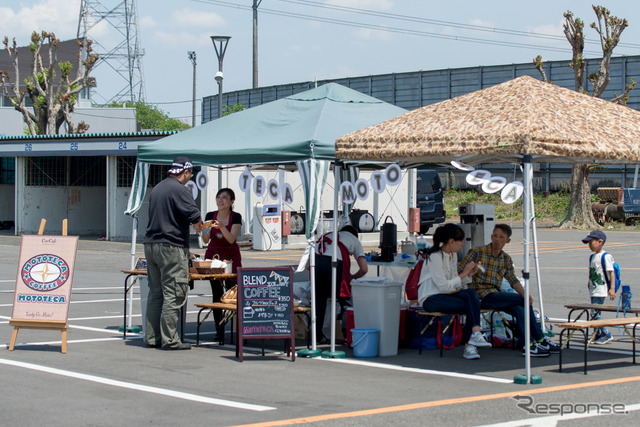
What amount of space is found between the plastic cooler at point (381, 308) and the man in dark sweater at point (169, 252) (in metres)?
1.99

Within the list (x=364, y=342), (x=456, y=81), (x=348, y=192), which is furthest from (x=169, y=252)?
(x=456, y=81)

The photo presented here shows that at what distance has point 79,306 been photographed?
14.1m

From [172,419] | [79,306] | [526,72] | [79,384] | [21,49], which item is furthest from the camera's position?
[21,49]

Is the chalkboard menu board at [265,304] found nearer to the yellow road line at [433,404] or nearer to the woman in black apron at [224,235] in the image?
the woman in black apron at [224,235]

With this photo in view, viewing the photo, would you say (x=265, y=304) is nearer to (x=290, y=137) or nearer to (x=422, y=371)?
(x=422, y=371)

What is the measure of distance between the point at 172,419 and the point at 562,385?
3703 millimetres

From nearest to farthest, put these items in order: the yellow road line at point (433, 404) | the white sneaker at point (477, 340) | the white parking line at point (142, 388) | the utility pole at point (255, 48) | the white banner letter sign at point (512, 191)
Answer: the yellow road line at point (433, 404)
the white parking line at point (142, 388)
the white banner letter sign at point (512, 191)
the white sneaker at point (477, 340)
the utility pole at point (255, 48)

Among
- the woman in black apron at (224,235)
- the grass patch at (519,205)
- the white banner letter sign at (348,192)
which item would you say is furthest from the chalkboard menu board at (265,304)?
the grass patch at (519,205)

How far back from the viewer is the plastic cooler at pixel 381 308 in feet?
31.4

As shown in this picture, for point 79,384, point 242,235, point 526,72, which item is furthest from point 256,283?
point 526,72

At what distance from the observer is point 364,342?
30.9 ft

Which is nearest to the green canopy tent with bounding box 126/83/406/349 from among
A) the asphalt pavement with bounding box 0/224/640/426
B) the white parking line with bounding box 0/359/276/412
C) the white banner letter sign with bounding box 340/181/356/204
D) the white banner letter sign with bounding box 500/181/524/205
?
the asphalt pavement with bounding box 0/224/640/426

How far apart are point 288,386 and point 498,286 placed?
11.0 feet

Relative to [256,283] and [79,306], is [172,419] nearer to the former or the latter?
[256,283]
